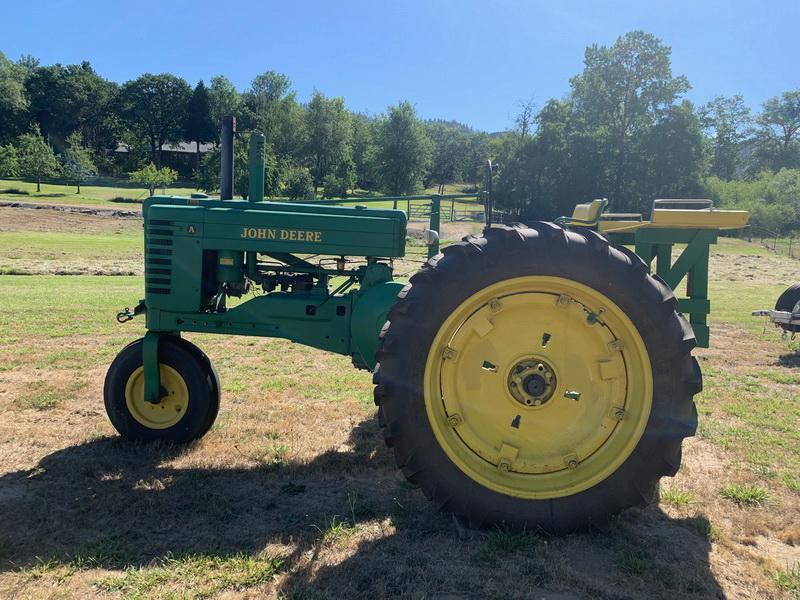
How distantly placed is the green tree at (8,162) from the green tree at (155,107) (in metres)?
25.0

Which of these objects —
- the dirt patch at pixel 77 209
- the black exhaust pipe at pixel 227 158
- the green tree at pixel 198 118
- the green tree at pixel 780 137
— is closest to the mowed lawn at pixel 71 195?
the dirt patch at pixel 77 209

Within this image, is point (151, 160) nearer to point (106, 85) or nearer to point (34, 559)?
point (106, 85)

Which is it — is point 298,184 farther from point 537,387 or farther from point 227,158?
point 537,387

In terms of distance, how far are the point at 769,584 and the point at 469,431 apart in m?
1.59

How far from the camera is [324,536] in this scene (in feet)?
10.7

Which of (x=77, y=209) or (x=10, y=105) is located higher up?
(x=10, y=105)

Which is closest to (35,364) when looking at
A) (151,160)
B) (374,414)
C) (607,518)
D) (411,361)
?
(374,414)

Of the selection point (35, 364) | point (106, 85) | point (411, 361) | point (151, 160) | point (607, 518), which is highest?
point (106, 85)

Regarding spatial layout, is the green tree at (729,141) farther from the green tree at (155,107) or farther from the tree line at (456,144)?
the green tree at (155,107)

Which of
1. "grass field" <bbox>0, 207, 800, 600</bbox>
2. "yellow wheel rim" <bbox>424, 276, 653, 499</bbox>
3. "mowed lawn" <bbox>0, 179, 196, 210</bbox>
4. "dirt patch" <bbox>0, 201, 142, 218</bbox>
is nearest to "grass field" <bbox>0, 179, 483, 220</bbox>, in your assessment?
"mowed lawn" <bbox>0, 179, 196, 210</bbox>

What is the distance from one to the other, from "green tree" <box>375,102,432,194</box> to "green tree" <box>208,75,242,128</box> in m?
24.0

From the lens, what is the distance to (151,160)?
8225 centimetres

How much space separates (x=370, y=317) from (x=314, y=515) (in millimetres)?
1419

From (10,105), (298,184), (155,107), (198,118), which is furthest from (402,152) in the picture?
(10,105)
